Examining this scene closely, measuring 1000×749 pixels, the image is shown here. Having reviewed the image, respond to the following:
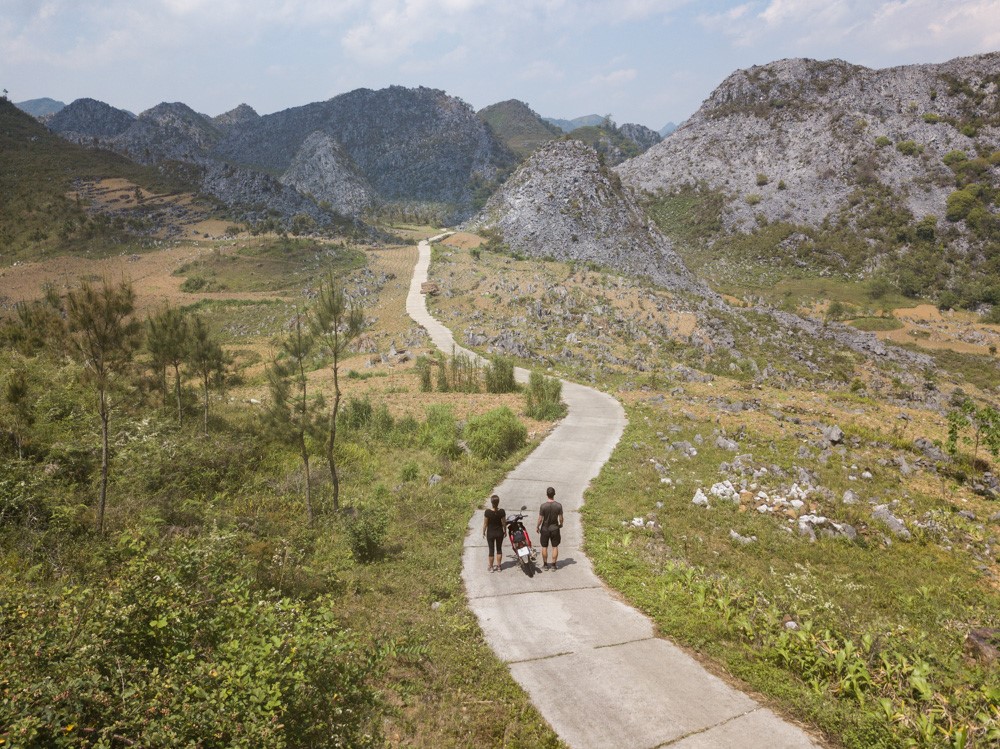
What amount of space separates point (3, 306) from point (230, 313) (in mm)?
19084

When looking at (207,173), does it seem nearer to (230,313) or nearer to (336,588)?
(230,313)

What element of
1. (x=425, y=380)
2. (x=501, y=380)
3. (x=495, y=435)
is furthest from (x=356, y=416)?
(x=501, y=380)

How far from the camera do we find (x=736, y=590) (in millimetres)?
8188

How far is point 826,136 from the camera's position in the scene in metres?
88.3

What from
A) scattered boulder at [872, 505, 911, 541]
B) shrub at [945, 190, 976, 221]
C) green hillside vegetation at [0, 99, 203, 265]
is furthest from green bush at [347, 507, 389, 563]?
shrub at [945, 190, 976, 221]

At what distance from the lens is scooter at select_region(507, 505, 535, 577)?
8.97 m

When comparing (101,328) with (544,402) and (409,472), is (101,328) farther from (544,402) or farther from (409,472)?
(544,402)

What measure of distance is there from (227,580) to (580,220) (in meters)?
53.1

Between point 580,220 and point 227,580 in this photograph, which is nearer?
point 227,580

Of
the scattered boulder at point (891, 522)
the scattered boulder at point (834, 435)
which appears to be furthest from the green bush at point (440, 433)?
the scattered boulder at point (834, 435)

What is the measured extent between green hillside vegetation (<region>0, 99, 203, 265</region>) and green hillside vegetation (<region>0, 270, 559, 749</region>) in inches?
Result: 2315

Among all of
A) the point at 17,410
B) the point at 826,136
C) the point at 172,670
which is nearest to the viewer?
the point at 172,670

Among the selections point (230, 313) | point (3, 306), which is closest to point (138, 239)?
point (3, 306)

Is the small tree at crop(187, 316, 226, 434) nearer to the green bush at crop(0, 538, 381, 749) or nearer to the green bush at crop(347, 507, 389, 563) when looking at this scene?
the green bush at crop(347, 507, 389, 563)
